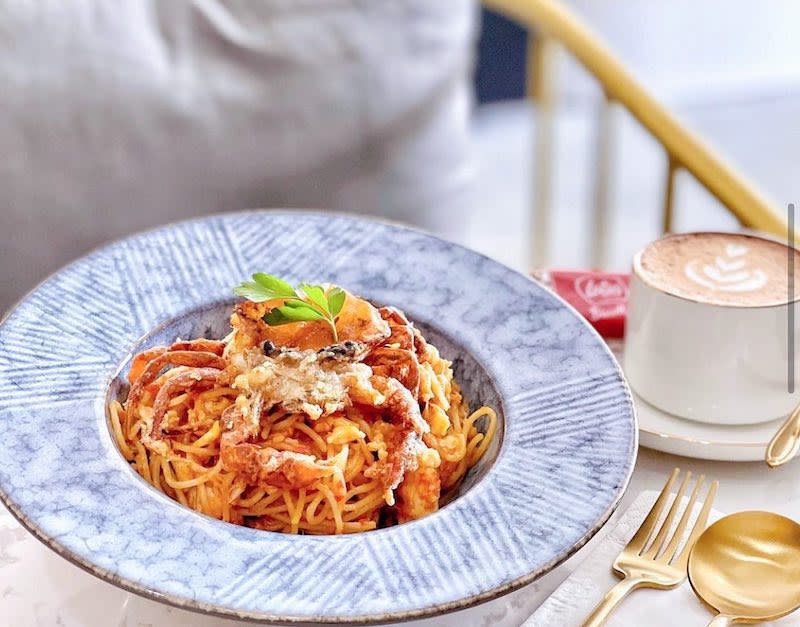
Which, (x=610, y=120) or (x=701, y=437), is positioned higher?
(x=610, y=120)

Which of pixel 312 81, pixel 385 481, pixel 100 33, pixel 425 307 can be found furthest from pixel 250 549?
pixel 312 81

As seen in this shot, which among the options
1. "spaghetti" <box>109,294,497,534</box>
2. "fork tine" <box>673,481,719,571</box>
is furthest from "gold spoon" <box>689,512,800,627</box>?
"spaghetti" <box>109,294,497,534</box>

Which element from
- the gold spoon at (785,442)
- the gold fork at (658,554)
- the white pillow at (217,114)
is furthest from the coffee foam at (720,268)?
the white pillow at (217,114)

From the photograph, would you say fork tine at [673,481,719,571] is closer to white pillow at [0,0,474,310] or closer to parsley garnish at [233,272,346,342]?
parsley garnish at [233,272,346,342]

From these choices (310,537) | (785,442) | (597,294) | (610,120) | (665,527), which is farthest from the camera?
(610,120)

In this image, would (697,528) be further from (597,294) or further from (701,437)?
(597,294)

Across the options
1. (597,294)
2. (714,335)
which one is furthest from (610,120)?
(714,335)

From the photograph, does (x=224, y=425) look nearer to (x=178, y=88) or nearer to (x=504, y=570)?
(x=504, y=570)
